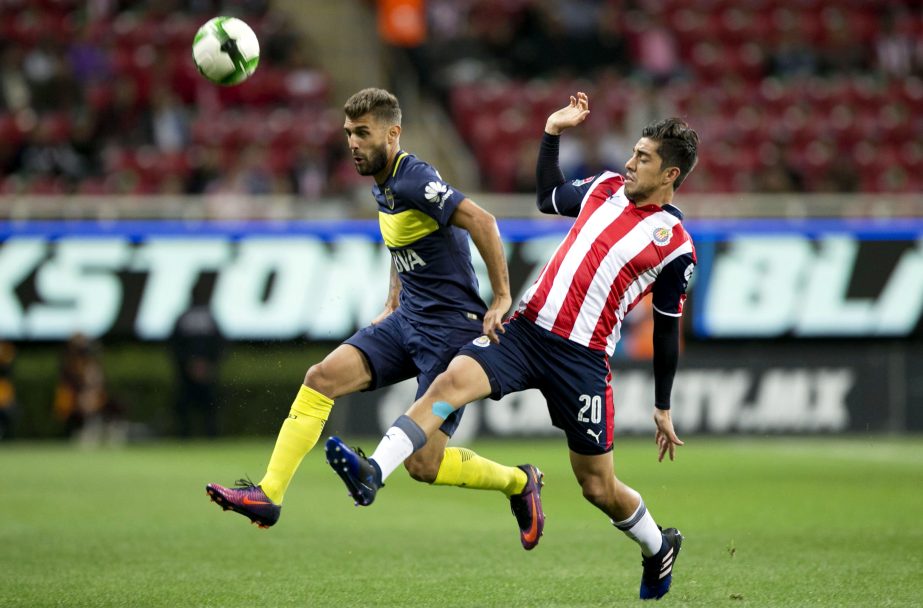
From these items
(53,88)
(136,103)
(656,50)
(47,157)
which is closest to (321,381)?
(47,157)

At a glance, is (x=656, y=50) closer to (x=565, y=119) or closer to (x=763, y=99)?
(x=763, y=99)

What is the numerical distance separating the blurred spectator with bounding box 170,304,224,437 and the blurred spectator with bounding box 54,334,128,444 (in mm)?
940

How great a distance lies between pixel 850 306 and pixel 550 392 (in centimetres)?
1418

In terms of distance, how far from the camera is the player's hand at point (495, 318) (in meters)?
6.95

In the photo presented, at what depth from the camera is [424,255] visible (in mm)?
7609

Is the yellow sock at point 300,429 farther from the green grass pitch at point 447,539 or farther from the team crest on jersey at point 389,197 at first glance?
the team crest on jersey at point 389,197

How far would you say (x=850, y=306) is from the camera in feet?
66.6

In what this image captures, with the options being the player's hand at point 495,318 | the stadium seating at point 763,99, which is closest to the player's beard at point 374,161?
the player's hand at point 495,318

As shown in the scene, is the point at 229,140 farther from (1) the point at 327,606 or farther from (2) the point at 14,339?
(1) the point at 327,606

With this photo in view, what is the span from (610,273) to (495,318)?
689 millimetres

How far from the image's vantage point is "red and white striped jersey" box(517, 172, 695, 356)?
282 inches

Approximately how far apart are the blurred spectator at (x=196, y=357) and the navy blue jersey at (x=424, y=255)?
1132 centimetres

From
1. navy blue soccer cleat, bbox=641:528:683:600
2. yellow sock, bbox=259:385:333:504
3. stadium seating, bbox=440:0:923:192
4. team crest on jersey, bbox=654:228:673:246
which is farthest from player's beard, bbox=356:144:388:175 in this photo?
stadium seating, bbox=440:0:923:192

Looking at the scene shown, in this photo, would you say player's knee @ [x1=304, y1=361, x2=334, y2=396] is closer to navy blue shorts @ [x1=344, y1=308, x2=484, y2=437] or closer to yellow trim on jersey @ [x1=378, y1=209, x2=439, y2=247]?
navy blue shorts @ [x1=344, y1=308, x2=484, y2=437]
